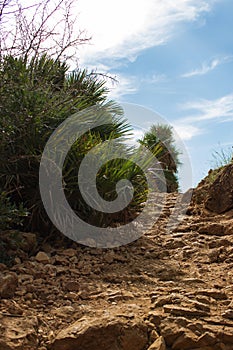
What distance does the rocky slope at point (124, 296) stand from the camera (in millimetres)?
3295

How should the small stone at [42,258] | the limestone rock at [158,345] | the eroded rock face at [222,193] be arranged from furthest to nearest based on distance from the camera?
1. the eroded rock face at [222,193]
2. the small stone at [42,258]
3. the limestone rock at [158,345]

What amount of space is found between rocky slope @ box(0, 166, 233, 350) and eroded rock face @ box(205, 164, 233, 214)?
693mm

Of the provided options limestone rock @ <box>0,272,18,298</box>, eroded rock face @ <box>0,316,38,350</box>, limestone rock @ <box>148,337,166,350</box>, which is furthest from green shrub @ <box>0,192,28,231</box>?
limestone rock @ <box>148,337,166,350</box>

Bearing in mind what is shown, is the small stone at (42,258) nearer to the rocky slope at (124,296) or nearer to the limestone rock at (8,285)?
the rocky slope at (124,296)

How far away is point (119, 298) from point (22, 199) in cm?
176

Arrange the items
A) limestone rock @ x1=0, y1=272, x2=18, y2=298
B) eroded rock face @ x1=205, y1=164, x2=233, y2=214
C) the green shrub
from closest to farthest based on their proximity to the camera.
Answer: limestone rock @ x1=0, y1=272, x2=18, y2=298
the green shrub
eroded rock face @ x1=205, y1=164, x2=233, y2=214

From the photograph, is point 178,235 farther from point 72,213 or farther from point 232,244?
point 72,213

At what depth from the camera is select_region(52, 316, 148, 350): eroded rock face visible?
3.26m

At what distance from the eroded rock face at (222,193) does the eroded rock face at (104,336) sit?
10.4 feet

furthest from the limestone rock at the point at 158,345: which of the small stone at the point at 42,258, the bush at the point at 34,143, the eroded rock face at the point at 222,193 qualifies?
the eroded rock face at the point at 222,193

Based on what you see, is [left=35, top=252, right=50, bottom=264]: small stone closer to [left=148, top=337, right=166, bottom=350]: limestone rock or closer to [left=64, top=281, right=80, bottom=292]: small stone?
[left=64, top=281, right=80, bottom=292]: small stone

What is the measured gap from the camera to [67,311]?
12.0 ft

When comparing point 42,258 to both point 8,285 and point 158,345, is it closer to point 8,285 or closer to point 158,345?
point 8,285

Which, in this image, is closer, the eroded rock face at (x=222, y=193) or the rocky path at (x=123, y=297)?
the rocky path at (x=123, y=297)
